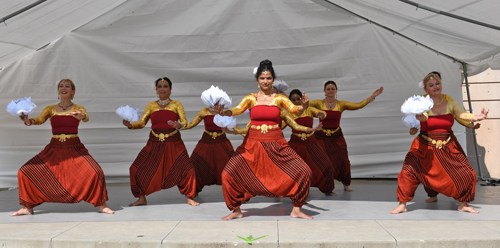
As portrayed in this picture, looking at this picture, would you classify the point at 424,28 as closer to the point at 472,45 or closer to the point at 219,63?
the point at 472,45

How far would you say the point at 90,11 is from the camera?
21.5 ft

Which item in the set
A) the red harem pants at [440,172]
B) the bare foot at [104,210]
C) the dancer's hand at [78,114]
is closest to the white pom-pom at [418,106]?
the red harem pants at [440,172]

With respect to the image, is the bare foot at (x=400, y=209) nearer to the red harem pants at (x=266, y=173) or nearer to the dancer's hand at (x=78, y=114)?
the red harem pants at (x=266, y=173)

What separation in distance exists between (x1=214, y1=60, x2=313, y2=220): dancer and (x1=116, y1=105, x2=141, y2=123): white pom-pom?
1570 mm

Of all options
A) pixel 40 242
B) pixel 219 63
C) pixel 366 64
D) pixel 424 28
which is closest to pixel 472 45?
pixel 424 28

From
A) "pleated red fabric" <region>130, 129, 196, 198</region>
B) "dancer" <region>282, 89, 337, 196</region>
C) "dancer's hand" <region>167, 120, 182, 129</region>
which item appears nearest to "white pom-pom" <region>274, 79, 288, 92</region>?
"dancer" <region>282, 89, 337, 196</region>

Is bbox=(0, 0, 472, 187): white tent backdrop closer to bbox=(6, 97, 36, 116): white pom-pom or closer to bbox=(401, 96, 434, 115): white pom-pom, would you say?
bbox=(6, 97, 36, 116): white pom-pom

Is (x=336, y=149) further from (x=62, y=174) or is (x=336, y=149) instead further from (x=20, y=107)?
(x=20, y=107)

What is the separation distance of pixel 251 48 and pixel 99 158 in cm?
314

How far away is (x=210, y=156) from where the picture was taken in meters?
6.31

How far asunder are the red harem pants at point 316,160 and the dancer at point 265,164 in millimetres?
1358

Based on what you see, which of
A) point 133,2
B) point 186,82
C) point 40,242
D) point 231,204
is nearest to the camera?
point 40,242

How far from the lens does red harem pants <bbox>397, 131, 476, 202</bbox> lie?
483cm

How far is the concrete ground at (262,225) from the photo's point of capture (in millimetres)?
3693
